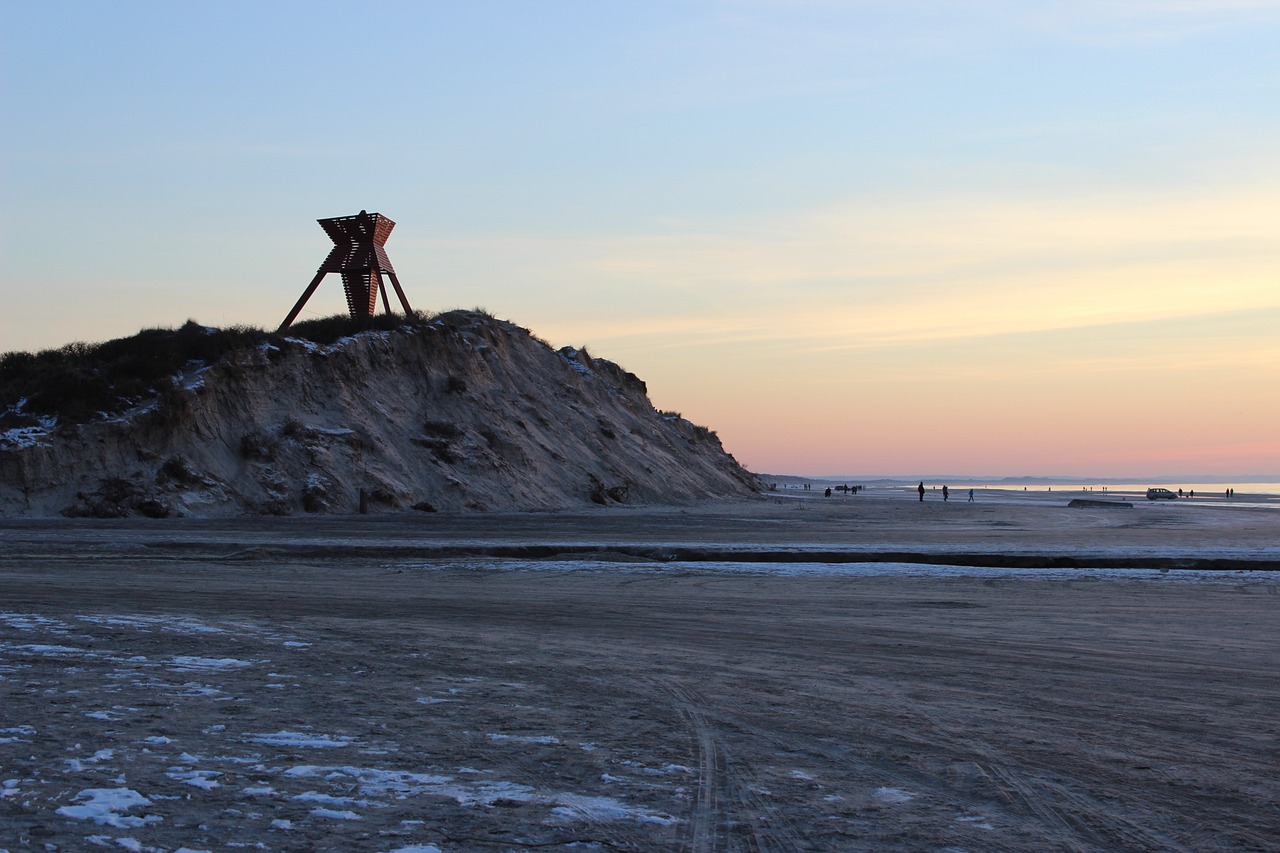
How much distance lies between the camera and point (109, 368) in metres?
38.4

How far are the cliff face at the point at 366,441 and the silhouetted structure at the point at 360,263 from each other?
476cm

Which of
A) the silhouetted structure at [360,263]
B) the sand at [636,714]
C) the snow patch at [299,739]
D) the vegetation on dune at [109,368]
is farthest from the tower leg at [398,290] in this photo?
the snow patch at [299,739]

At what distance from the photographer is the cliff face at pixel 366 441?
33.9 m

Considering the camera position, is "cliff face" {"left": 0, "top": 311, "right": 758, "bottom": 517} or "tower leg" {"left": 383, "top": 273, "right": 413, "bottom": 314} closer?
"cliff face" {"left": 0, "top": 311, "right": 758, "bottom": 517}

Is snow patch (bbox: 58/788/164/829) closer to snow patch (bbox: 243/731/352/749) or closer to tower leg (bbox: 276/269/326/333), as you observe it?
snow patch (bbox: 243/731/352/749)

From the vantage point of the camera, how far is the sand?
461 centimetres

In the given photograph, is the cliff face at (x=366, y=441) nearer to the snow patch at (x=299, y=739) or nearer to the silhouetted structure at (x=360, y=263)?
the silhouetted structure at (x=360, y=263)

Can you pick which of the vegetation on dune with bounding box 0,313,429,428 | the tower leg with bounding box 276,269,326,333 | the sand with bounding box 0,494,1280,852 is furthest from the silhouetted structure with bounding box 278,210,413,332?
the sand with bounding box 0,494,1280,852

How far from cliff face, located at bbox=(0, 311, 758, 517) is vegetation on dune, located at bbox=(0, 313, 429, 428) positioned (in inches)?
34.3

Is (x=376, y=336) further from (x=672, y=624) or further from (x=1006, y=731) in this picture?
(x=1006, y=731)

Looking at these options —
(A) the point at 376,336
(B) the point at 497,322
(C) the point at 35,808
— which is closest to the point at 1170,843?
(C) the point at 35,808

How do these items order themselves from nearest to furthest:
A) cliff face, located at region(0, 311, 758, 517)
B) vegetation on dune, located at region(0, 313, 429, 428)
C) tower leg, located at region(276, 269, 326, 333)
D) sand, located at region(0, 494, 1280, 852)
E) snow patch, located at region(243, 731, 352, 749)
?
sand, located at region(0, 494, 1280, 852), snow patch, located at region(243, 731, 352, 749), cliff face, located at region(0, 311, 758, 517), vegetation on dune, located at region(0, 313, 429, 428), tower leg, located at region(276, 269, 326, 333)

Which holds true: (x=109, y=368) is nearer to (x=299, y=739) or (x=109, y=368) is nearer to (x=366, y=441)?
(x=366, y=441)

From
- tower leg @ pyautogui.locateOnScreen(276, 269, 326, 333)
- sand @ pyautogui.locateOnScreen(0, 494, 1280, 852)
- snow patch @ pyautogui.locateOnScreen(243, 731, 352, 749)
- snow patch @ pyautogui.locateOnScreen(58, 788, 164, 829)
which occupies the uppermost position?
tower leg @ pyautogui.locateOnScreen(276, 269, 326, 333)
